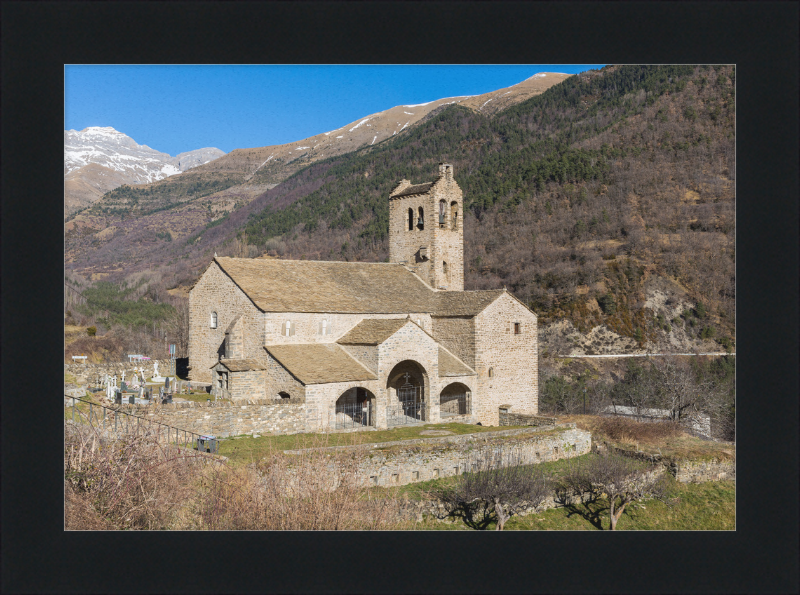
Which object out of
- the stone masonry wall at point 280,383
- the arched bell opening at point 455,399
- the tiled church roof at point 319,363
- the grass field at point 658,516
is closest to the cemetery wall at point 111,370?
the stone masonry wall at point 280,383

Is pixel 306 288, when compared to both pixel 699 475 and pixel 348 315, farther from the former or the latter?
pixel 699 475

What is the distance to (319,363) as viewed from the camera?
29016 millimetres

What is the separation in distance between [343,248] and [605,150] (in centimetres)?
3989

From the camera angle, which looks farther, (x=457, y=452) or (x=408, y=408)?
(x=408, y=408)

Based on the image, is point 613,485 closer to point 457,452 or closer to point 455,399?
point 457,452

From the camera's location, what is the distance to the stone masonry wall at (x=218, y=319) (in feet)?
99.2

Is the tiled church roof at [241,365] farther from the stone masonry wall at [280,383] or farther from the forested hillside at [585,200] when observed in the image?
the forested hillside at [585,200]

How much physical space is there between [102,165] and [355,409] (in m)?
99.1

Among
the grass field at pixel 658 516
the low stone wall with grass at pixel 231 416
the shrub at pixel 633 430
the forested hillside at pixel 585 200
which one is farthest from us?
the forested hillside at pixel 585 200

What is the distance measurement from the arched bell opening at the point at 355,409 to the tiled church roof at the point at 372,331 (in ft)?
6.87

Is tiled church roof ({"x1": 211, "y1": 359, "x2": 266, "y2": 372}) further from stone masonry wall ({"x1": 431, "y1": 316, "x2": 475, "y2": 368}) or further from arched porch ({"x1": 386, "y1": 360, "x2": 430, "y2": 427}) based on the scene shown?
stone masonry wall ({"x1": 431, "y1": 316, "x2": 475, "y2": 368})

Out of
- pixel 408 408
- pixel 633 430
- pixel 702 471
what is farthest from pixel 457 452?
pixel 633 430

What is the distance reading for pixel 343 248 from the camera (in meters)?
92.2

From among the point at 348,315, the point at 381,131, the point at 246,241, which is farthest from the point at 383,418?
the point at 381,131
